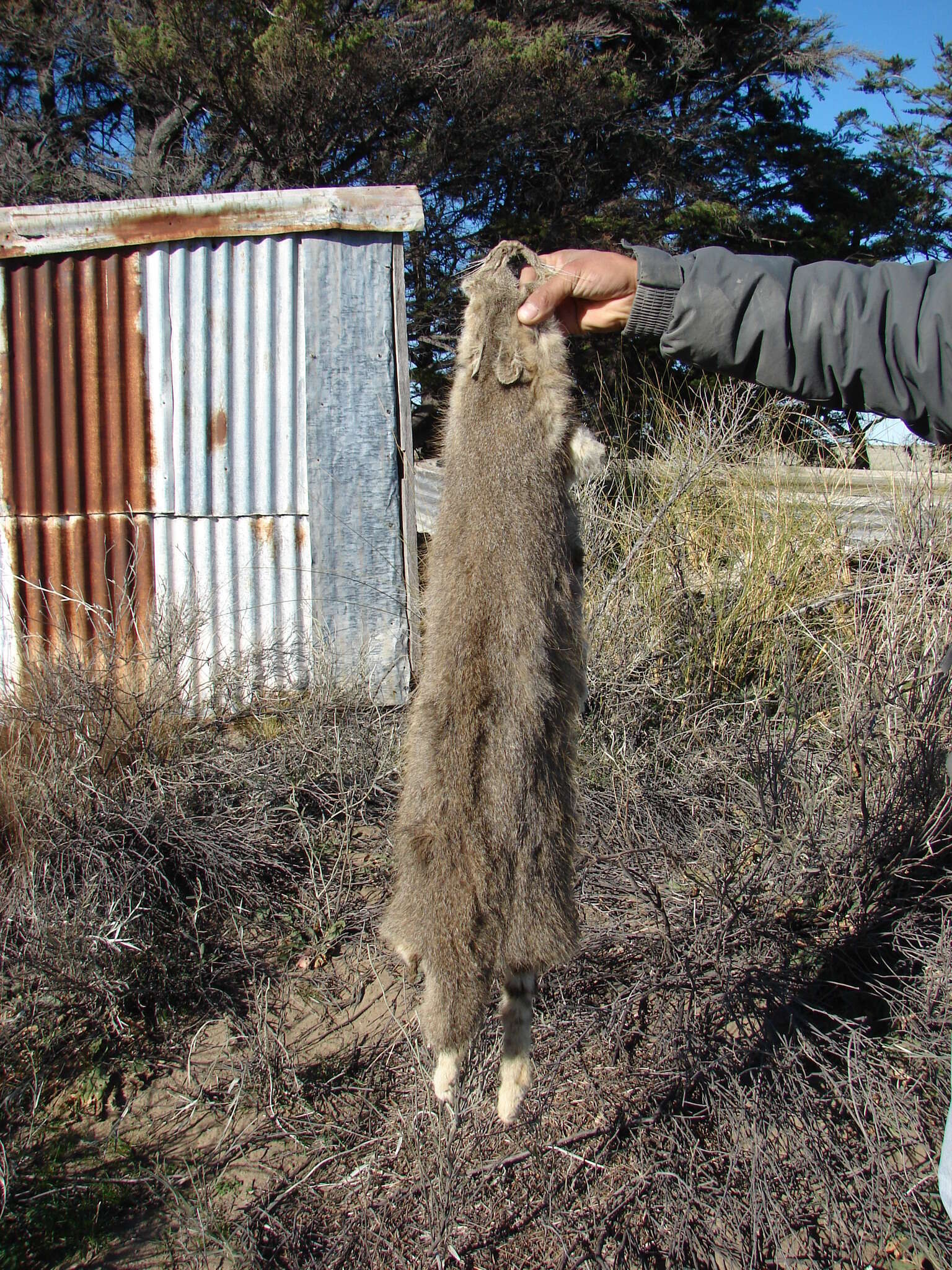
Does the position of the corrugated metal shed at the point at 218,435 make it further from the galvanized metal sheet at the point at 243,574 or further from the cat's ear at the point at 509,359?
the cat's ear at the point at 509,359

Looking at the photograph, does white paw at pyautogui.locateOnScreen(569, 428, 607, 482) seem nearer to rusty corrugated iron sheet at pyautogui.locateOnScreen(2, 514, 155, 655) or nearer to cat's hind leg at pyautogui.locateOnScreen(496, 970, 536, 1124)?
cat's hind leg at pyautogui.locateOnScreen(496, 970, 536, 1124)

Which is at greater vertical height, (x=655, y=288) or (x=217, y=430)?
(x=217, y=430)

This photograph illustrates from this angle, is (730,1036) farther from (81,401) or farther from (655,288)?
(81,401)

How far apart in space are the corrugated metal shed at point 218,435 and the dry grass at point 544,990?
1.38m

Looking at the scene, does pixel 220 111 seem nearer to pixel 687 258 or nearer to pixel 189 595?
pixel 189 595

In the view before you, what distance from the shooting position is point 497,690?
2.08 meters

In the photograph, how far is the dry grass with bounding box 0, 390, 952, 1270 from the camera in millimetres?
3023

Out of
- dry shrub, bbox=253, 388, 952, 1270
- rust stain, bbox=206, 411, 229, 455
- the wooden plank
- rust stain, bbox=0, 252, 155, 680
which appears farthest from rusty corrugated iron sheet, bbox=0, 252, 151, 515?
dry shrub, bbox=253, 388, 952, 1270

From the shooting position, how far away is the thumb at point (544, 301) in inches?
85.1

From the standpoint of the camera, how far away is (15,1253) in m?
3.08

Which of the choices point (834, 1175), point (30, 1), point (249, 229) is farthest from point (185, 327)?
point (30, 1)

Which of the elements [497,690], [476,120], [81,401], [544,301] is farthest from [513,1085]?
[476,120]

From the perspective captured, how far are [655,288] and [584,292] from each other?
202mm

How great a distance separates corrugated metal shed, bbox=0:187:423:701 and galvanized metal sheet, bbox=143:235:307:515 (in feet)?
0.05
